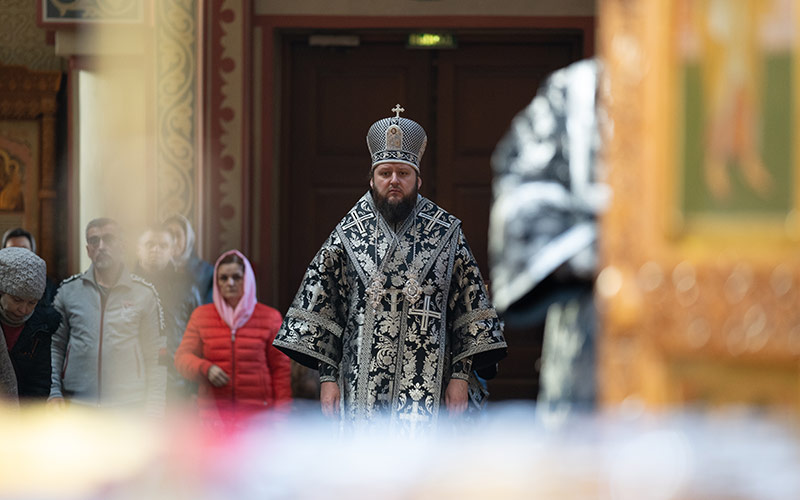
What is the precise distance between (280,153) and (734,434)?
582 cm

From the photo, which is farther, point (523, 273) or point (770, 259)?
point (523, 273)

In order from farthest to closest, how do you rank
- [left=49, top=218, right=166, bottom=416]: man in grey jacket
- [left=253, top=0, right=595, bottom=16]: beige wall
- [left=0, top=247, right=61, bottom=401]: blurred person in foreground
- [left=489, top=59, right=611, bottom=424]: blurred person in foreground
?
[left=253, top=0, right=595, bottom=16]: beige wall → [left=49, top=218, right=166, bottom=416]: man in grey jacket → [left=0, top=247, right=61, bottom=401]: blurred person in foreground → [left=489, top=59, right=611, bottom=424]: blurred person in foreground

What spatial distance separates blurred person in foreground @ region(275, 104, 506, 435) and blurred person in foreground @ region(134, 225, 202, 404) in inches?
62.6

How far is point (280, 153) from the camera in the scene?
22.8ft

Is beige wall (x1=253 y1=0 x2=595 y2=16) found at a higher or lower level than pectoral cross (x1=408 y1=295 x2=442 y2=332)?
higher

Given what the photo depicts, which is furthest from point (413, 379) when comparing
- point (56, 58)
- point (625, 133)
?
point (56, 58)

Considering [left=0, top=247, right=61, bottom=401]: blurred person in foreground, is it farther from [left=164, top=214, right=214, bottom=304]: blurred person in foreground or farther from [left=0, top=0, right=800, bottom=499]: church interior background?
[left=0, top=0, right=800, bottom=499]: church interior background

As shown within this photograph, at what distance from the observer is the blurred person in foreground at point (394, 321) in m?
3.97

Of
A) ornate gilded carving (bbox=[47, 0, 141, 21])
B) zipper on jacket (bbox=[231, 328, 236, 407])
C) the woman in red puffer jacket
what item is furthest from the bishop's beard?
ornate gilded carving (bbox=[47, 0, 141, 21])

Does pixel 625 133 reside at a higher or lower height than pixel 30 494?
higher

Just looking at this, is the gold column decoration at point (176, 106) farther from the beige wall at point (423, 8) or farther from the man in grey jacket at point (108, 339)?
the man in grey jacket at point (108, 339)

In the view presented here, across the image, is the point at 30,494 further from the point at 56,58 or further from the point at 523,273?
the point at 56,58

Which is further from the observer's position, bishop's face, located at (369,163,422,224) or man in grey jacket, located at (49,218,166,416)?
man in grey jacket, located at (49,218,166,416)

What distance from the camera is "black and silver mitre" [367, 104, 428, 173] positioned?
4203 millimetres
